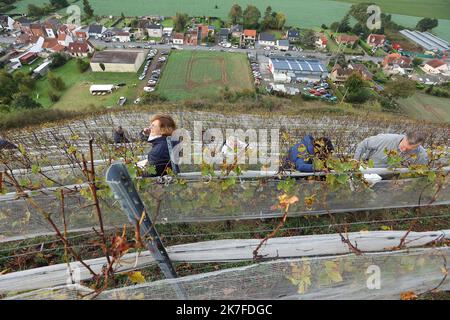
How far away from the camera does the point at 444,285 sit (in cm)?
226

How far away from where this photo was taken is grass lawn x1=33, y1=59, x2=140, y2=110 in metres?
20.1

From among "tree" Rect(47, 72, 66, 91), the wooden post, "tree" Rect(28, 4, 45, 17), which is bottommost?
"tree" Rect(47, 72, 66, 91)

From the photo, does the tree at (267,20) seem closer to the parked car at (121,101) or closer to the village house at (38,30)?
the parked car at (121,101)

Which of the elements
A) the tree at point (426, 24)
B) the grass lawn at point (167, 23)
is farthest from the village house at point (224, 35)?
the tree at point (426, 24)

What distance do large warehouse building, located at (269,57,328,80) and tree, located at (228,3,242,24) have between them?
13.2 metres

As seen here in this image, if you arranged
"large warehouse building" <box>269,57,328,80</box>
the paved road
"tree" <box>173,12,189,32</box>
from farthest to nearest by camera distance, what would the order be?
1. "tree" <box>173,12,189,32</box>
2. the paved road
3. "large warehouse building" <box>269,57,328,80</box>

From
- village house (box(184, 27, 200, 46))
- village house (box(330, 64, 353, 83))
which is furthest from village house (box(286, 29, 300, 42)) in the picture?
village house (box(184, 27, 200, 46))

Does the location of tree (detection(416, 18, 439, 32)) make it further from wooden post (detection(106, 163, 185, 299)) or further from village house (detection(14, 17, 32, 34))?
village house (detection(14, 17, 32, 34))

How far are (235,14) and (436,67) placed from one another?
2492cm

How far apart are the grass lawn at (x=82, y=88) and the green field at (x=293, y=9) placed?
56.7 feet

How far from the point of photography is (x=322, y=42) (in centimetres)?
3158

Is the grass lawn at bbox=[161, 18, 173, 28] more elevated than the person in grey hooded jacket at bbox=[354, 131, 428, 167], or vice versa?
the grass lawn at bbox=[161, 18, 173, 28]

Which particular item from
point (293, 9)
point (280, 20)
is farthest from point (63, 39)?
point (293, 9)
